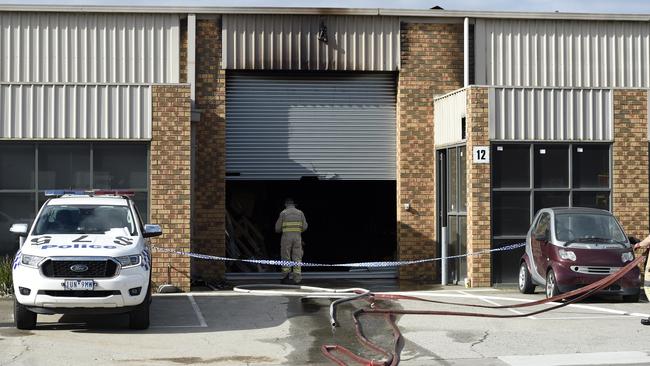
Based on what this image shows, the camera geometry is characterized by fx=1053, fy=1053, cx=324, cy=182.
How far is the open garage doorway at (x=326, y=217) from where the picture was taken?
27000 millimetres

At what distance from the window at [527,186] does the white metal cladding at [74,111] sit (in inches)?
282

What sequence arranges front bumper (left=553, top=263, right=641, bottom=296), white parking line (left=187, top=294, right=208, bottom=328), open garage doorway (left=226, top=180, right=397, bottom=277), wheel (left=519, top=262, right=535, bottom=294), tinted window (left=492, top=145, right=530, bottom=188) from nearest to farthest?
white parking line (left=187, top=294, right=208, bottom=328), front bumper (left=553, top=263, right=641, bottom=296), wheel (left=519, top=262, right=535, bottom=294), tinted window (left=492, top=145, right=530, bottom=188), open garage doorway (left=226, top=180, right=397, bottom=277)

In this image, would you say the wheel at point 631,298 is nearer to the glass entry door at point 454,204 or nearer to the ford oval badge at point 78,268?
the glass entry door at point 454,204

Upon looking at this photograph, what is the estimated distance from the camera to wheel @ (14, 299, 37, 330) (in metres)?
14.3

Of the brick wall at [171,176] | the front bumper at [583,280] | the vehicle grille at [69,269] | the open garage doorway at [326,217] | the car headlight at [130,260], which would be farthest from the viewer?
the open garage doorway at [326,217]

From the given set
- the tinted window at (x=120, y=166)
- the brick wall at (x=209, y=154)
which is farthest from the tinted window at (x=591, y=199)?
the tinted window at (x=120, y=166)

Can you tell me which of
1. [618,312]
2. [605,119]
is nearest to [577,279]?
[618,312]

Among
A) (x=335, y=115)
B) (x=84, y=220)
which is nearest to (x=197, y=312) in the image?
(x=84, y=220)

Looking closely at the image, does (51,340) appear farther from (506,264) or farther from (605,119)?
(605,119)

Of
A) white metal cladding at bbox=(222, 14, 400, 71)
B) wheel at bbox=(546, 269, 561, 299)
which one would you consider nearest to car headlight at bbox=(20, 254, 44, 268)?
wheel at bbox=(546, 269, 561, 299)

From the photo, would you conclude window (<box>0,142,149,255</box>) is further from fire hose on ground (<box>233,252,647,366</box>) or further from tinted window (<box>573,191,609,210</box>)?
tinted window (<box>573,191,609,210</box>)

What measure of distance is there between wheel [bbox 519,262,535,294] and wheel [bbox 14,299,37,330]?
30.7ft

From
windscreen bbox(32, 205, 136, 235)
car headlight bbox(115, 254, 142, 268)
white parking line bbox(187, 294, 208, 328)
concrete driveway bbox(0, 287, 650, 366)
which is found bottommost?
white parking line bbox(187, 294, 208, 328)

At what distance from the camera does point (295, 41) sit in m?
22.9
